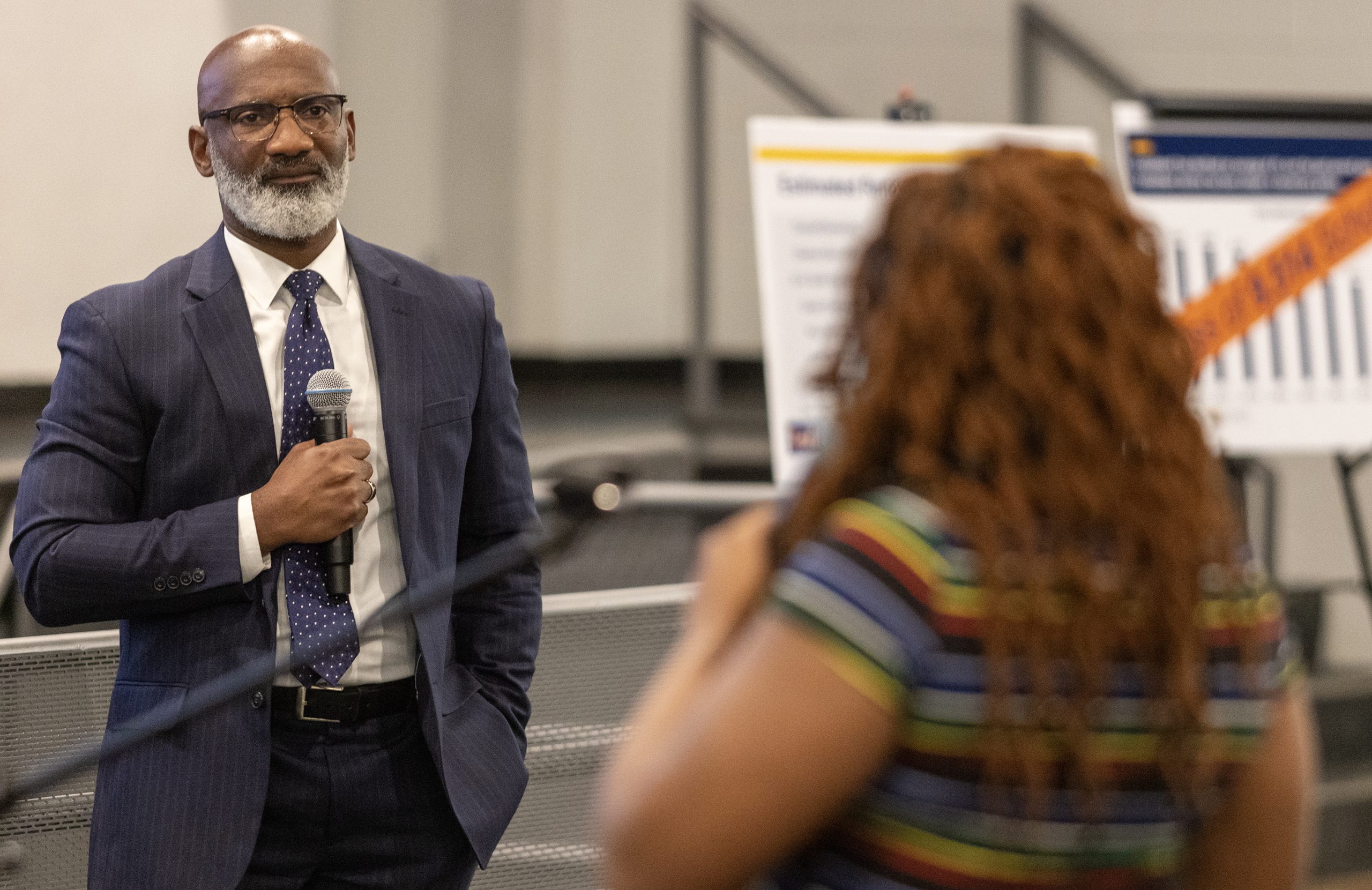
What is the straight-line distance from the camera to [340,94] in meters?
1.75

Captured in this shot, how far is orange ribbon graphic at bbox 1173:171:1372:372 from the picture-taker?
114 inches

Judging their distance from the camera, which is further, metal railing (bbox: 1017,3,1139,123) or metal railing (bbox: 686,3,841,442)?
metal railing (bbox: 1017,3,1139,123)

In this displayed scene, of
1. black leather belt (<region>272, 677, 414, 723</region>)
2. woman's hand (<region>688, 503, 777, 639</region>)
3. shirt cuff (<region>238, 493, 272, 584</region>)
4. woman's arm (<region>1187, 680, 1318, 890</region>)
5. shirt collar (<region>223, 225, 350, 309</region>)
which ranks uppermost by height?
shirt collar (<region>223, 225, 350, 309</region>)

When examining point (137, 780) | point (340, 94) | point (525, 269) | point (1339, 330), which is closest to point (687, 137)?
point (525, 269)

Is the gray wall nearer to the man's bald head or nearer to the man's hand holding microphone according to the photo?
the man's bald head

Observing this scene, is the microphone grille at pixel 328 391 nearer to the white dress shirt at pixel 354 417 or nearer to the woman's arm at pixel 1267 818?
the white dress shirt at pixel 354 417

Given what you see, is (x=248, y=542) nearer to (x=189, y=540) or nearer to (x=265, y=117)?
(x=189, y=540)

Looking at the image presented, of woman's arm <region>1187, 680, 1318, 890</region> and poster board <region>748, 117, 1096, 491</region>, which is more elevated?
poster board <region>748, 117, 1096, 491</region>

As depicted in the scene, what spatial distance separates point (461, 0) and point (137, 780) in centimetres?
463

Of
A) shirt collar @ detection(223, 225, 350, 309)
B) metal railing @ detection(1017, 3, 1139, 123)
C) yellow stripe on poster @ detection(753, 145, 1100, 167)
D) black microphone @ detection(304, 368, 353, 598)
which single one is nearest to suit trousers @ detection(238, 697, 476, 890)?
black microphone @ detection(304, 368, 353, 598)

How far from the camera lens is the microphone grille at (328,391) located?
157cm

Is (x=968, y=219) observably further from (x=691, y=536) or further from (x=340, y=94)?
(x=691, y=536)

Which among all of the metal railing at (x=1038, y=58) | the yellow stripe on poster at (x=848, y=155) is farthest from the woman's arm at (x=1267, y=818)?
the metal railing at (x=1038, y=58)

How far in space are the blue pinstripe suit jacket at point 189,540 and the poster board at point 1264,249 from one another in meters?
1.78
